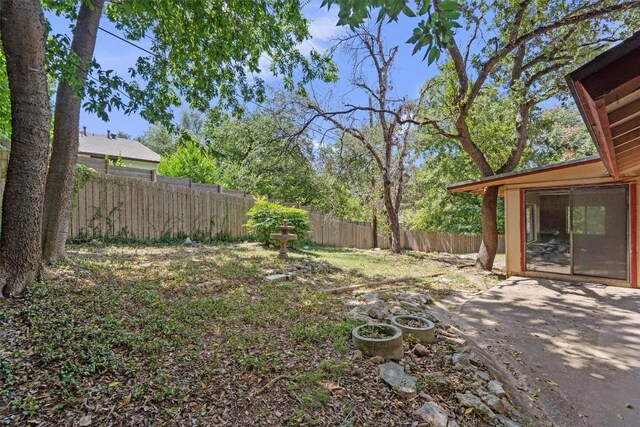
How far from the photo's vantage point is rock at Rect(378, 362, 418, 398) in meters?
2.26

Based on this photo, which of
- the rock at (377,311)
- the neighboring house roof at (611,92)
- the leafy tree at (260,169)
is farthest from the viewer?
the leafy tree at (260,169)

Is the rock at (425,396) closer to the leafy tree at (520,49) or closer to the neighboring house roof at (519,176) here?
the neighboring house roof at (519,176)

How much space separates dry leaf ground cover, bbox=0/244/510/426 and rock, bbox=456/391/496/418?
0.07 meters

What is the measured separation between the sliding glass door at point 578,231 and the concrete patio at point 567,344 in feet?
2.09

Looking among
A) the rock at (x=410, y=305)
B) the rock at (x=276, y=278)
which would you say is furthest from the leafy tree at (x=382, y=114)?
the rock at (x=410, y=305)

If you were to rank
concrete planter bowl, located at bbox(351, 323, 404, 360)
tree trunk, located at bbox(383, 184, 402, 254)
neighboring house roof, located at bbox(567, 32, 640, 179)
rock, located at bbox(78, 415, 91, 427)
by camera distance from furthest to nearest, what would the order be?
tree trunk, located at bbox(383, 184, 402, 254)
concrete planter bowl, located at bbox(351, 323, 404, 360)
rock, located at bbox(78, 415, 91, 427)
neighboring house roof, located at bbox(567, 32, 640, 179)

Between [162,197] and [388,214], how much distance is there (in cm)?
685

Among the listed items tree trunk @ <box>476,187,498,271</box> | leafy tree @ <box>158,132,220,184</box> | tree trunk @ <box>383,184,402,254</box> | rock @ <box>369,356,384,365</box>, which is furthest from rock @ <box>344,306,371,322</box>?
leafy tree @ <box>158,132,220,184</box>

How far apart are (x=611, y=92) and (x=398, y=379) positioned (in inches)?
85.1

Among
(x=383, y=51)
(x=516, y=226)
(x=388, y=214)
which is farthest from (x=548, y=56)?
(x=388, y=214)

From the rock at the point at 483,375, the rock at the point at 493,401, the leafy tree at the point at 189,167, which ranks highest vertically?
the leafy tree at the point at 189,167

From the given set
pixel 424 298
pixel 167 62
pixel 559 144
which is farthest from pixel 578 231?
pixel 559 144

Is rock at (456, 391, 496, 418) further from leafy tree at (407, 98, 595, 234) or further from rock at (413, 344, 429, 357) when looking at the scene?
leafy tree at (407, 98, 595, 234)

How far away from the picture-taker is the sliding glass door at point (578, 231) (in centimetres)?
592
